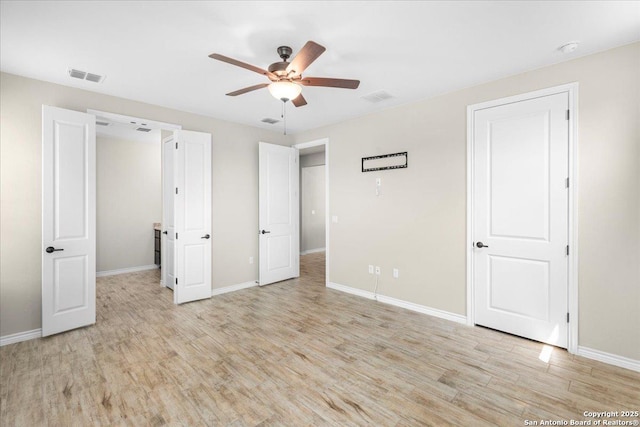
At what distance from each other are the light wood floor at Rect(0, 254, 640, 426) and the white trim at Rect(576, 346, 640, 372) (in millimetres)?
68

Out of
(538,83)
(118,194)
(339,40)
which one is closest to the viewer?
(339,40)

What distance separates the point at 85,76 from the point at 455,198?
4.28 metres

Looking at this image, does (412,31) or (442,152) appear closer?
(412,31)

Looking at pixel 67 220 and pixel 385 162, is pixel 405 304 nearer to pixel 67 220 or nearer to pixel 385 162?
pixel 385 162

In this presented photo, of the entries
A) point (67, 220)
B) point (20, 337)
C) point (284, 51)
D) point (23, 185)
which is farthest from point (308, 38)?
point (20, 337)

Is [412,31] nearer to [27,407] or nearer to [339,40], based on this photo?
[339,40]

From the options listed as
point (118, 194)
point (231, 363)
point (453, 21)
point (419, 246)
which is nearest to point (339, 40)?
point (453, 21)

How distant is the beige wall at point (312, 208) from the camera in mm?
8352

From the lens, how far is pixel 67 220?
3.24 m

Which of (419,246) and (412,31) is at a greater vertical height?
(412,31)

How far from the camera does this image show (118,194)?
6.10 m

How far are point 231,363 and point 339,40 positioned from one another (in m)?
2.92

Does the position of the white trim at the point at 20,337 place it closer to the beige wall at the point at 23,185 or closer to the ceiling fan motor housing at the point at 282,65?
the beige wall at the point at 23,185

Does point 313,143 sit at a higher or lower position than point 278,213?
higher
